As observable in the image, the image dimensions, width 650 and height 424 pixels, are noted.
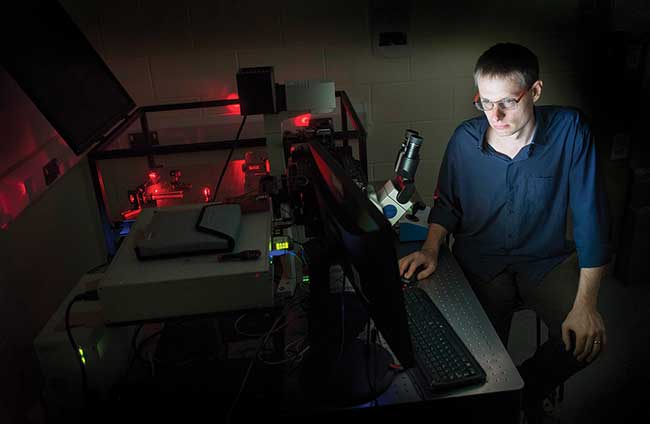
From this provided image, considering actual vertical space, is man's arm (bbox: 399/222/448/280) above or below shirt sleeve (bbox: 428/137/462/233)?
below

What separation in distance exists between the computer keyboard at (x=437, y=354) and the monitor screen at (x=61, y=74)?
1.09 m

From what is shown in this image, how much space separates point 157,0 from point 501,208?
1953 mm

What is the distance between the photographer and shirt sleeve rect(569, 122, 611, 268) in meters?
1.66

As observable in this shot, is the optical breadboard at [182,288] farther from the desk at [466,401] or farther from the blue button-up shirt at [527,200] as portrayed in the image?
the blue button-up shirt at [527,200]

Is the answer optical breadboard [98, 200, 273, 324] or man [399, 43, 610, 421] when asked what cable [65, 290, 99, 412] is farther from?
man [399, 43, 610, 421]

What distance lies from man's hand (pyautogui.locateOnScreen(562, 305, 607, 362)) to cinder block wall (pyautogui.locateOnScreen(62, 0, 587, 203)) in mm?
1690

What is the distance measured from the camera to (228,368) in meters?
1.81

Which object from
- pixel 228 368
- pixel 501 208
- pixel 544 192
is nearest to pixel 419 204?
pixel 501 208

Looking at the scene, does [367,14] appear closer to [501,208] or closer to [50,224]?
[501,208]

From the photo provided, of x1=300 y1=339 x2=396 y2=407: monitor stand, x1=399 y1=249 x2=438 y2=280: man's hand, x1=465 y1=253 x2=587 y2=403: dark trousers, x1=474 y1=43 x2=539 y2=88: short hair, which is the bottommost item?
x1=465 y1=253 x2=587 y2=403: dark trousers

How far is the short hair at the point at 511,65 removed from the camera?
1.64m

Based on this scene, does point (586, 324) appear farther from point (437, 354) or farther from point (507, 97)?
point (507, 97)

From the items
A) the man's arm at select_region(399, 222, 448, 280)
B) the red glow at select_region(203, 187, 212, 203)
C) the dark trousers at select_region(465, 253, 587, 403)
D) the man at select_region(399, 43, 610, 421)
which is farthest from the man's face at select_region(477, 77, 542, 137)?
the red glow at select_region(203, 187, 212, 203)

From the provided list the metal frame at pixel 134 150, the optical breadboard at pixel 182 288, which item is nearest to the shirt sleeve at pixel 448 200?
the metal frame at pixel 134 150
